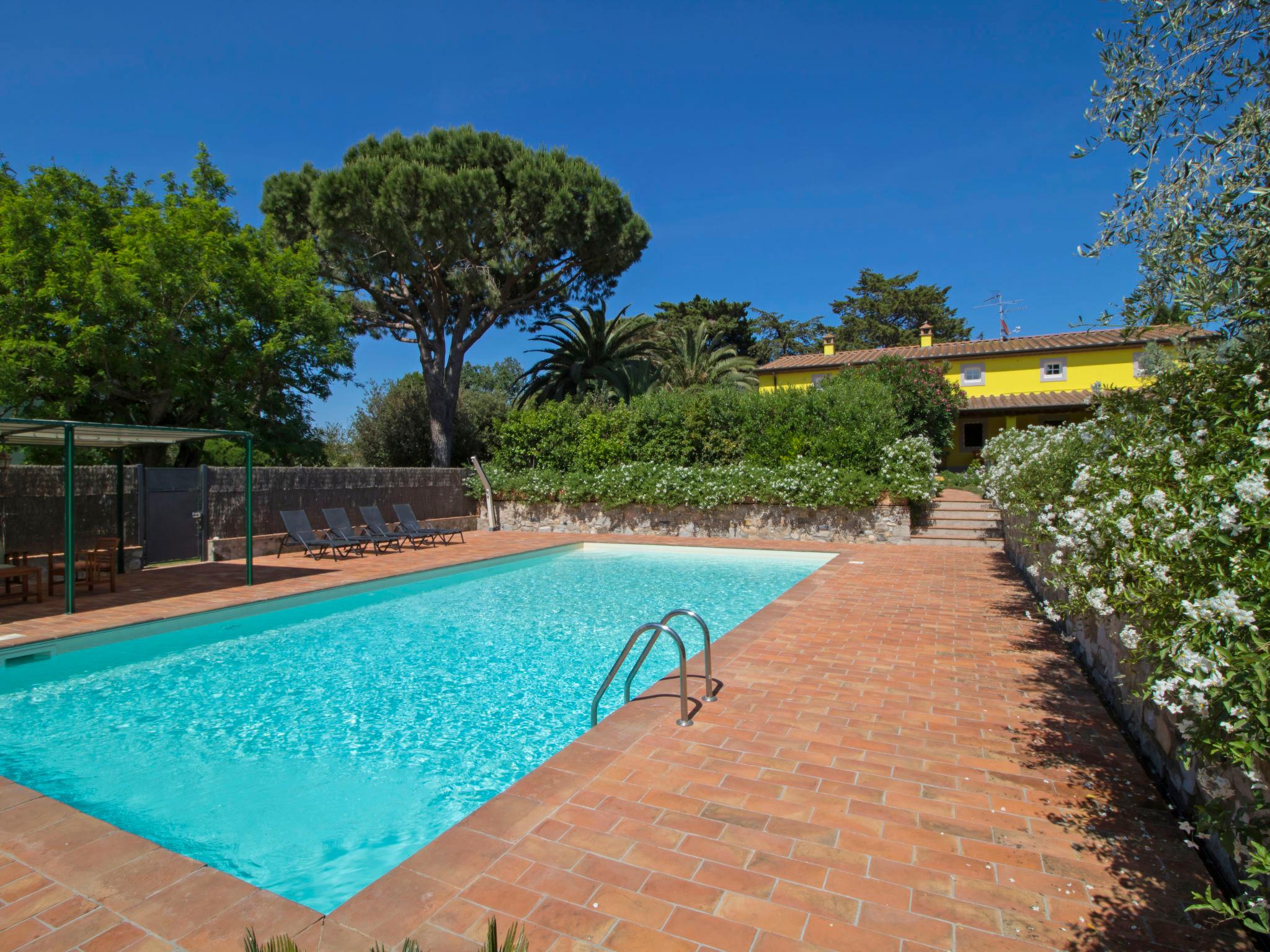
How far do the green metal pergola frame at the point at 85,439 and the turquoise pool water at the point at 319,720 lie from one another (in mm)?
1605

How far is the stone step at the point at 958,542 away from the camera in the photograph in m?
14.0

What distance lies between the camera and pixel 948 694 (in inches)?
191

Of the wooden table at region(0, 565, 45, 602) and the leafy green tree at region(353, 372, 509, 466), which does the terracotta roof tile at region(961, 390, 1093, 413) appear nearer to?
the leafy green tree at region(353, 372, 509, 466)

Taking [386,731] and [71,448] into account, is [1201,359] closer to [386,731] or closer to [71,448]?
[386,731]

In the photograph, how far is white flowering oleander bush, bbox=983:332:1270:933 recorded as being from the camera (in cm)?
179

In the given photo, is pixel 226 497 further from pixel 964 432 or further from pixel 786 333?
pixel 786 333

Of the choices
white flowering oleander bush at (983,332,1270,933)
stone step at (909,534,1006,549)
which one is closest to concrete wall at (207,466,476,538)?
stone step at (909,534,1006,549)

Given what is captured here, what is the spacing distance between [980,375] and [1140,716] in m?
26.8

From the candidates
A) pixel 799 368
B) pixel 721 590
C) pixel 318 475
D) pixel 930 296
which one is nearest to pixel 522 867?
pixel 721 590

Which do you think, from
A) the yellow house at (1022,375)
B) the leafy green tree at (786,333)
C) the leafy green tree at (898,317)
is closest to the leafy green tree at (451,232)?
the yellow house at (1022,375)

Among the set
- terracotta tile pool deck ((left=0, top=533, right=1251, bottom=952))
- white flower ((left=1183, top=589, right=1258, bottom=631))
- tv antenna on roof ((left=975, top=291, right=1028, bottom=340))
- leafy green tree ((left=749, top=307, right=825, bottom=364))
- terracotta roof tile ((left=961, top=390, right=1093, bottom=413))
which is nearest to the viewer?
white flower ((left=1183, top=589, right=1258, bottom=631))

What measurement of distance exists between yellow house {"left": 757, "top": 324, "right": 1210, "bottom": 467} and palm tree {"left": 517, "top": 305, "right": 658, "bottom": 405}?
6489 millimetres

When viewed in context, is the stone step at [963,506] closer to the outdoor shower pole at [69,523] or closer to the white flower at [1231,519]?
the white flower at [1231,519]

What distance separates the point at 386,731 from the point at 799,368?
27.0 m
